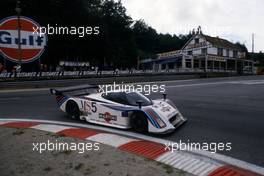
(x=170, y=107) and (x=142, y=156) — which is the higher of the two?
(x=170, y=107)

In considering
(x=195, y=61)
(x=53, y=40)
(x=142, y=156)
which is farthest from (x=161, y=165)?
(x=195, y=61)

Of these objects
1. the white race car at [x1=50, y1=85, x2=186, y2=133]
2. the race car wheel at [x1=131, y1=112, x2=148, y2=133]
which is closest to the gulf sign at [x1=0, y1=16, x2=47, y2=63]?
the white race car at [x1=50, y1=85, x2=186, y2=133]

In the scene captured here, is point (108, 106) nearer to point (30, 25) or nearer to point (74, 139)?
point (74, 139)

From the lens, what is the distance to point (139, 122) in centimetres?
855

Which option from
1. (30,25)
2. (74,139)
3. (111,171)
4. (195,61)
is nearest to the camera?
(111,171)

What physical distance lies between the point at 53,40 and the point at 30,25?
19948 mm

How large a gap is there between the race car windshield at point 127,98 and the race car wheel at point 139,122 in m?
0.50

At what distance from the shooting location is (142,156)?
20.9ft

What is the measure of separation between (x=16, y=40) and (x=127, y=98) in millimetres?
20338

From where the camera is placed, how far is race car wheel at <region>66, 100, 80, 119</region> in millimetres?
10203
